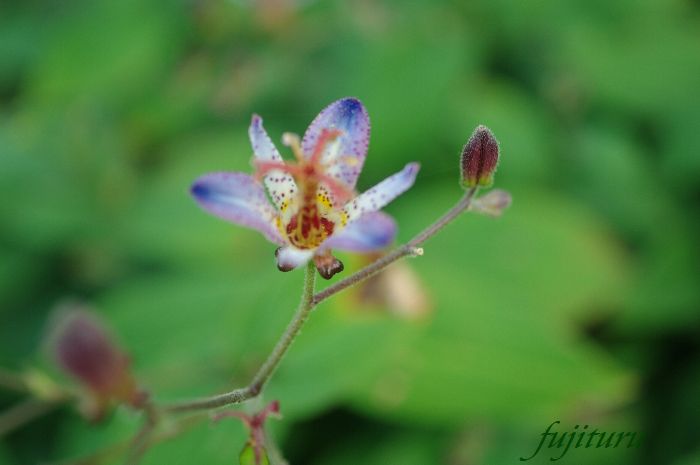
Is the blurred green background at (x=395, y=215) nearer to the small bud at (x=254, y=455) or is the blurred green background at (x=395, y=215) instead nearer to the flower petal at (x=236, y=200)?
the small bud at (x=254, y=455)

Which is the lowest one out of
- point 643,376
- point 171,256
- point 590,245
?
point 643,376

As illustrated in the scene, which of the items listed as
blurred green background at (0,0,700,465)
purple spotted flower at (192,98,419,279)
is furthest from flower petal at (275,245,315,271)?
blurred green background at (0,0,700,465)

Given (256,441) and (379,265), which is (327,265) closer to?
(379,265)

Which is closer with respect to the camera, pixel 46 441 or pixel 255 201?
pixel 255 201

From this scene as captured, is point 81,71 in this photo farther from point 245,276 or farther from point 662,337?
point 662,337

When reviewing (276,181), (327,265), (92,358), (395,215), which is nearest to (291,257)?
(327,265)

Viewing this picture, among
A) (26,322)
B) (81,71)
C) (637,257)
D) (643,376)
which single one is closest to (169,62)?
(81,71)
